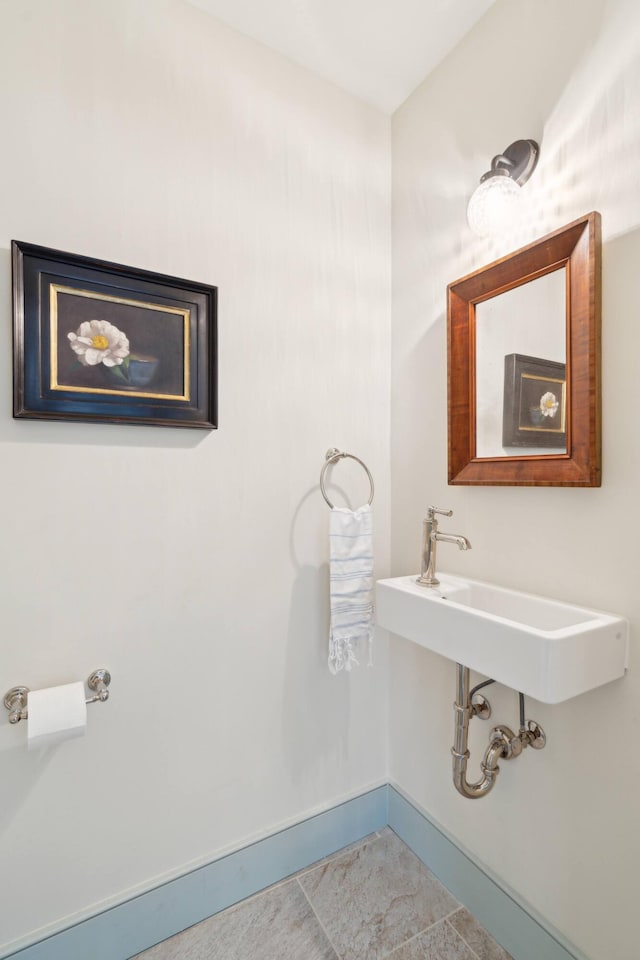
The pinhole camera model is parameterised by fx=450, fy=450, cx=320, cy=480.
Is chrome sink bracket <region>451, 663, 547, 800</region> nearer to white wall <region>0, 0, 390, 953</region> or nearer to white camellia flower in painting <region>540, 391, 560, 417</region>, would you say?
white wall <region>0, 0, 390, 953</region>

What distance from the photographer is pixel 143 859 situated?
1.16 metres

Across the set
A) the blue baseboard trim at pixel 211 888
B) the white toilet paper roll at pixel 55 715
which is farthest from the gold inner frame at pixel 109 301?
the blue baseboard trim at pixel 211 888

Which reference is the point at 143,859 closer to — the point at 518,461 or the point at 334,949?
the point at 334,949

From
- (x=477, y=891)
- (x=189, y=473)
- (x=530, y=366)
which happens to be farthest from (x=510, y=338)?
(x=477, y=891)

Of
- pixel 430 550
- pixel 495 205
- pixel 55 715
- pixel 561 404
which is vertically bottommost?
pixel 55 715

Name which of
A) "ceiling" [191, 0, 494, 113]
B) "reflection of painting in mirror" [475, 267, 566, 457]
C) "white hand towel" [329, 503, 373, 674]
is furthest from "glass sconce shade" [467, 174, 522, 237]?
"white hand towel" [329, 503, 373, 674]

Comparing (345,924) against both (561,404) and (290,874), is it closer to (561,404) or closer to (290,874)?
(290,874)

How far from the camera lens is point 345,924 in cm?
121

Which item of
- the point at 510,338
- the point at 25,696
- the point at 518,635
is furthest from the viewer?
the point at 510,338

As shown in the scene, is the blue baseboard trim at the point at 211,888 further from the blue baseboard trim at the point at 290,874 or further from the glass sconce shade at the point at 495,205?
the glass sconce shade at the point at 495,205

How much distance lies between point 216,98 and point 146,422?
94 cm

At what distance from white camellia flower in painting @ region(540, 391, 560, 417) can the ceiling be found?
1.10m

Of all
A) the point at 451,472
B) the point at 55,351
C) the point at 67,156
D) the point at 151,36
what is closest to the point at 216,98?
the point at 151,36

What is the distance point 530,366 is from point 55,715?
1.34 m
